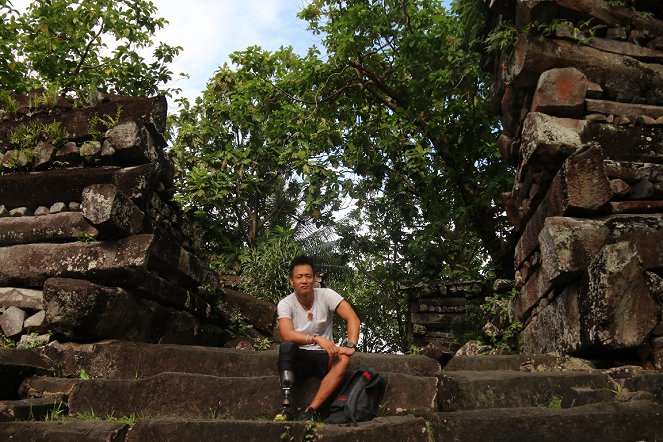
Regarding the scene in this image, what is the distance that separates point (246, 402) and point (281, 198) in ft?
48.7

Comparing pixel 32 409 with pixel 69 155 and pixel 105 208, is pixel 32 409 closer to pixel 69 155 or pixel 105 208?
pixel 105 208

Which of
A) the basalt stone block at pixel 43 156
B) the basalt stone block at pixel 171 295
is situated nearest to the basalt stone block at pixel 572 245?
the basalt stone block at pixel 171 295

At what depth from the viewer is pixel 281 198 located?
60.0 feet

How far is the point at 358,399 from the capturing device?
3.46m

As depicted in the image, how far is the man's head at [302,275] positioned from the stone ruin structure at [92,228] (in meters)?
1.45

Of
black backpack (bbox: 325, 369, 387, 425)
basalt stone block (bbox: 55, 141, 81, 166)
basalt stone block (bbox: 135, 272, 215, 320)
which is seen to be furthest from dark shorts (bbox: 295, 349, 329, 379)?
basalt stone block (bbox: 55, 141, 81, 166)

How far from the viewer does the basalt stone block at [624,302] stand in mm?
3422

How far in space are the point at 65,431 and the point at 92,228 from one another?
2.53 meters

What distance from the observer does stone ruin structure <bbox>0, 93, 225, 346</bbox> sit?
186 inches

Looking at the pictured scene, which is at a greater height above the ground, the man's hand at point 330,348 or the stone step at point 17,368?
the man's hand at point 330,348

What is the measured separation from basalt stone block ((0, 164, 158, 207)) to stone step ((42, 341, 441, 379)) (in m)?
1.54

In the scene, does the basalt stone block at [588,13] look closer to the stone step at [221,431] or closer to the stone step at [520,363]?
the stone step at [520,363]

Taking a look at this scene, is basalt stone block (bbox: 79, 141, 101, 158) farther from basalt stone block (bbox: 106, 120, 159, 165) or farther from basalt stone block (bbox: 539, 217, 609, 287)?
basalt stone block (bbox: 539, 217, 609, 287)

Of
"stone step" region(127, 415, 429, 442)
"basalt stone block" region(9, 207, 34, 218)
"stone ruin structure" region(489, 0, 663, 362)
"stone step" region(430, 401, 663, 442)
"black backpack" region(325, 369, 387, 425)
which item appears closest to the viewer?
"stone step" region(430, 401, 663, 442)
